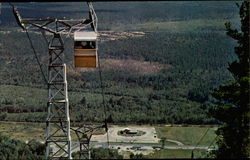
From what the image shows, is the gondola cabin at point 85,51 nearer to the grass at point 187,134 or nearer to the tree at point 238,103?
the tree at point 238,103

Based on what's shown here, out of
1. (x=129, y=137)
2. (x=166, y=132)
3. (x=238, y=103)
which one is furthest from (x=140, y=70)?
(x=238, y=103)

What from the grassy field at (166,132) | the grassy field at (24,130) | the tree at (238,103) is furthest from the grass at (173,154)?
the tree at (238,103)

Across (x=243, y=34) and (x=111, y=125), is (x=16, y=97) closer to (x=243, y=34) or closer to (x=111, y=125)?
(x=111, y=125)

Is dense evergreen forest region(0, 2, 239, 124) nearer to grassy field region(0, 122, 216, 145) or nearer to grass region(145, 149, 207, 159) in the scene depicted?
grassy field region(0, 122, 216, 145)

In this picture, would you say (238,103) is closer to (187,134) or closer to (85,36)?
(85,36)

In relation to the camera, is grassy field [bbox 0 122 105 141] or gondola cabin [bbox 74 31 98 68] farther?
grassy field [bbox 0 122 105 141]

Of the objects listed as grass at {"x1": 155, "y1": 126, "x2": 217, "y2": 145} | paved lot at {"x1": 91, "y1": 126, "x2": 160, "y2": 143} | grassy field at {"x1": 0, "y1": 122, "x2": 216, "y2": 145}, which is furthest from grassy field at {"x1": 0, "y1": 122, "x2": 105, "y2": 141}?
grass at {"x1": 155, "y1": 126, "x2": 217, "y2": 145}
